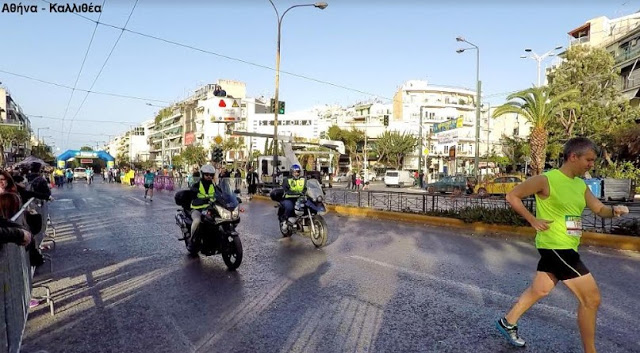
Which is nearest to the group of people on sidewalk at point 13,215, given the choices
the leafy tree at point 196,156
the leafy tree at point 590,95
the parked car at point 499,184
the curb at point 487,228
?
the curb at point 487,228

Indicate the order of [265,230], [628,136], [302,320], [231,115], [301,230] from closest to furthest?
[302,320] < [301,230] < [265,230] < [628,136] < [231,115]

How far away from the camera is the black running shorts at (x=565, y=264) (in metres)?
3.41

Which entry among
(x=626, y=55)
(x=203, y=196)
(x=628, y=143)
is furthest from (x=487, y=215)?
(x=626, y=55)

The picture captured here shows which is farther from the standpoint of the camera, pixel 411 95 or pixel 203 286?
pixel 411 95

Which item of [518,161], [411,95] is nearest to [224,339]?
[518,161]

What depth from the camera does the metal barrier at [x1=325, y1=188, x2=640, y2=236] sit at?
995 centimetres

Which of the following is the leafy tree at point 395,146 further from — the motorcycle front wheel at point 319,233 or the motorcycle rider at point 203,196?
the motorcycle rider at point 203,196

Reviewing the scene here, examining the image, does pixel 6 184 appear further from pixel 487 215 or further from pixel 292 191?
pixel 487 215

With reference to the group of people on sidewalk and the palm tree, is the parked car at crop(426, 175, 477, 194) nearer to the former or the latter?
the palm tree

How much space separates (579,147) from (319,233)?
583 centimetres

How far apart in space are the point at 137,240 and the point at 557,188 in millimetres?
8190

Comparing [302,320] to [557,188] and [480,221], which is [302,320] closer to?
[557,188]

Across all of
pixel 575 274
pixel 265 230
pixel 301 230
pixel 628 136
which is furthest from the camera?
pixel 628 136

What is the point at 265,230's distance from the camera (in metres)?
11.2
